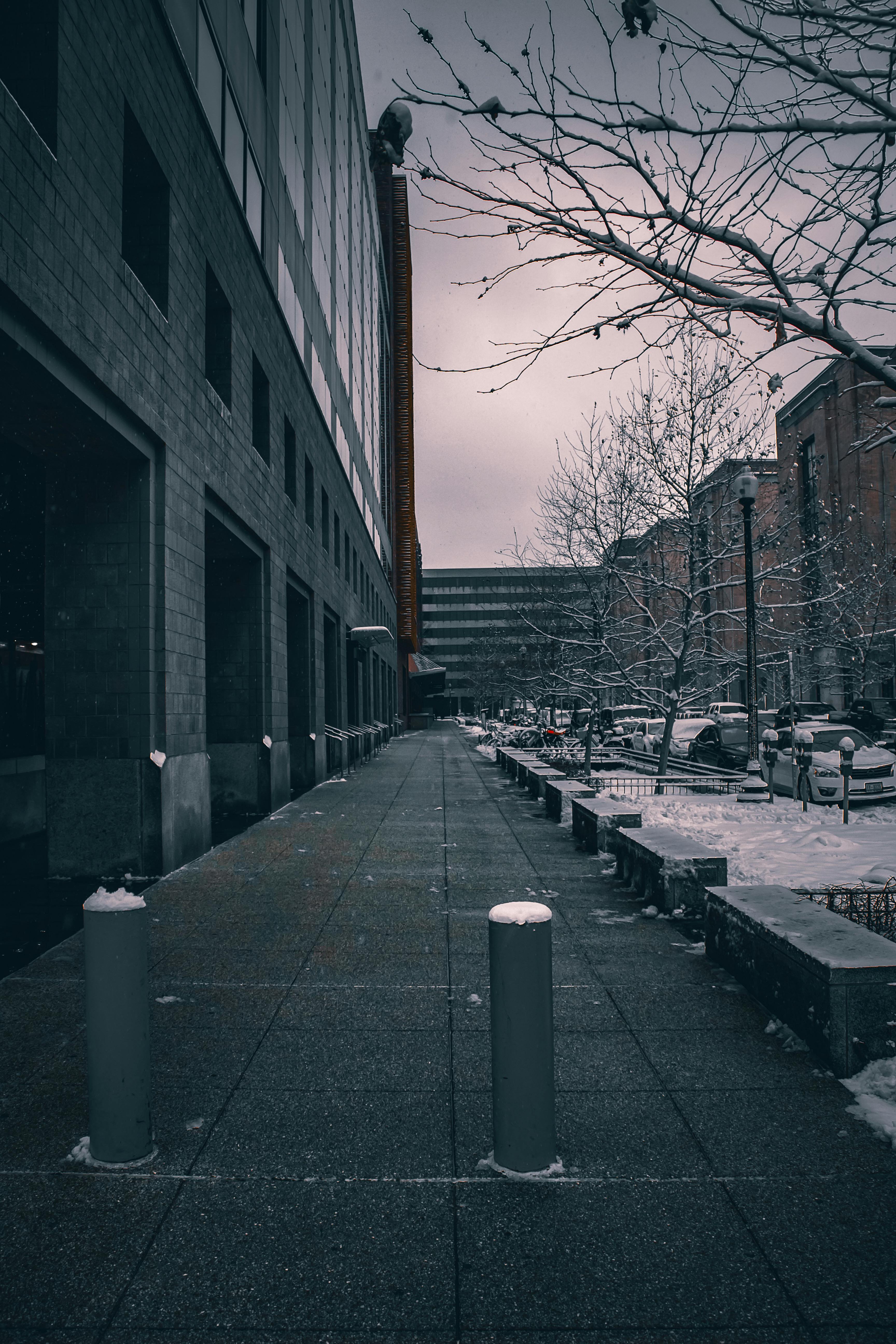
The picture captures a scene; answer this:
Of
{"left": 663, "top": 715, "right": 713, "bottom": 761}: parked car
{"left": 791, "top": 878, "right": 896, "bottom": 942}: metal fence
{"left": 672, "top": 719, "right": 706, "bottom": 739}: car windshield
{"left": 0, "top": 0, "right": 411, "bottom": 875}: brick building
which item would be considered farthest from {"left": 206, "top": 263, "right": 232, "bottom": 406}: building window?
{"left": 672, "top": 719, "right": 706, "bottom": 739}: car windshield

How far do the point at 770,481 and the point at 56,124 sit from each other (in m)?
20.8

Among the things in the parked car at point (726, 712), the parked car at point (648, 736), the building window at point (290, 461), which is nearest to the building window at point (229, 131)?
the building window at point (290, 461)

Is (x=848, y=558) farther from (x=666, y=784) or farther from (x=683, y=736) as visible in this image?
(x=666, y=784)

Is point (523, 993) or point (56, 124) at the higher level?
point (56, 124)

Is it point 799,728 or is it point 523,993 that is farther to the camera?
point 799,728

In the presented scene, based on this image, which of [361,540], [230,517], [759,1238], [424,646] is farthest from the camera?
[424,646]

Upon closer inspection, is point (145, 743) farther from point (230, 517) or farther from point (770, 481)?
point (770, 481)

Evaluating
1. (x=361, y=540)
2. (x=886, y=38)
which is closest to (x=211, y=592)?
(x=886, y=38)

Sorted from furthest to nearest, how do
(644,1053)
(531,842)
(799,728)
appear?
(799,728) < (531,842) < (644,1053)

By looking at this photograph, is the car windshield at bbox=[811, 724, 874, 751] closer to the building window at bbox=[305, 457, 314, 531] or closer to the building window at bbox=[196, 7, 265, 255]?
the building window at bbox=[305, 457, 314, 531]

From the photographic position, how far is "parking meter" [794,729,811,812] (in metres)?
15.1

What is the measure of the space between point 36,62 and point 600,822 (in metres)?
9.02

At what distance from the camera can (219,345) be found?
13188mm

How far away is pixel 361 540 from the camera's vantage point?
36.8 m
